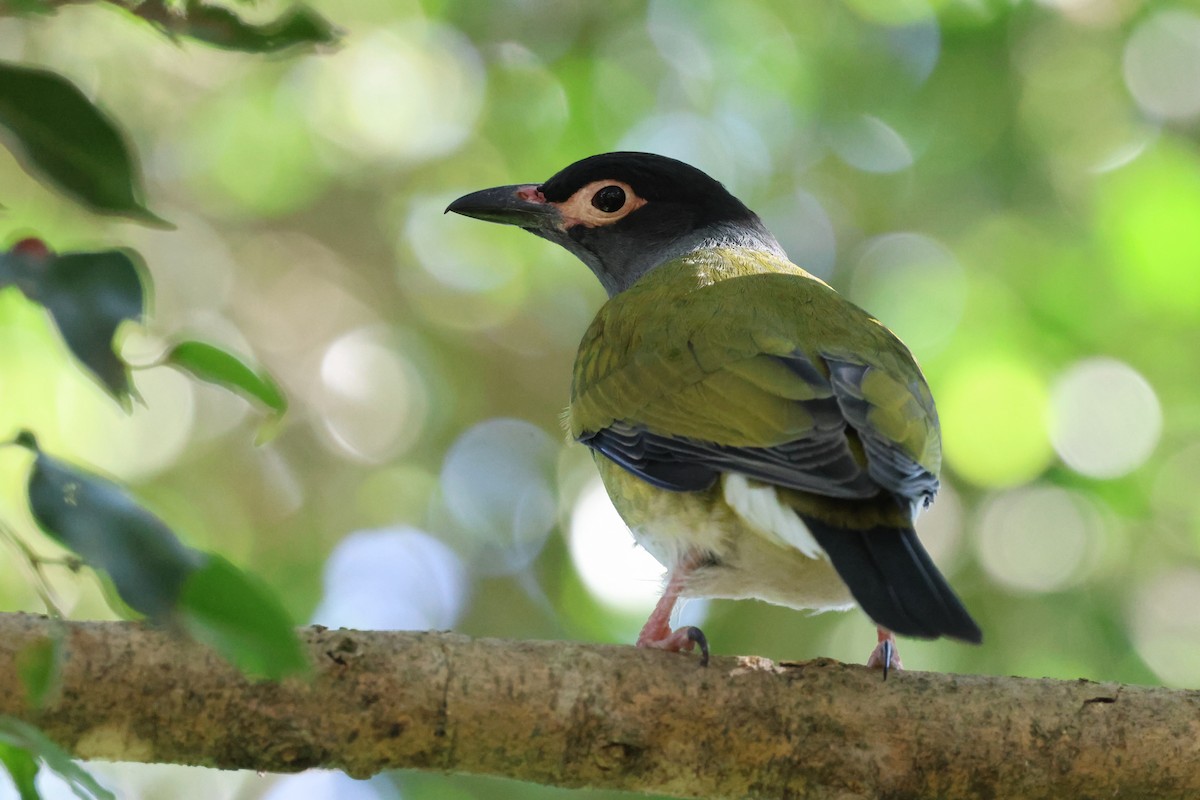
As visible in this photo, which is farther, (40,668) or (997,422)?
(997,422)

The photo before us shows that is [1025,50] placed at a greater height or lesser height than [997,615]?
greater

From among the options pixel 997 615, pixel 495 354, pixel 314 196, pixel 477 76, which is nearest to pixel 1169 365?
pixel 997 615

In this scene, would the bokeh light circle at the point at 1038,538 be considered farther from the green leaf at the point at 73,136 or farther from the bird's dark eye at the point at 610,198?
the green leaf at the point at 73,136

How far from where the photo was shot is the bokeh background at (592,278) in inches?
261

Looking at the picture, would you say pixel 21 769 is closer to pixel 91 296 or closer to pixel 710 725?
pixel 91 296

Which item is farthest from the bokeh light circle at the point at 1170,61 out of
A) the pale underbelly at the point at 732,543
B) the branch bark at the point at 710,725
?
the branch bark at the point at 710,725

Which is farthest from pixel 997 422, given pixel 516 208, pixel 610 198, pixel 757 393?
pixel 757 393

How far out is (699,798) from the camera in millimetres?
3047

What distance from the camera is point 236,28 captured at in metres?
1.80

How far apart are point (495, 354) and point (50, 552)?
298cm

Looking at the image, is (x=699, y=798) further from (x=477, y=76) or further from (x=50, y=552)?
(x=477, y=76)

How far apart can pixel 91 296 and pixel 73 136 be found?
226 millimetres

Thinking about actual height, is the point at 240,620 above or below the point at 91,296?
below

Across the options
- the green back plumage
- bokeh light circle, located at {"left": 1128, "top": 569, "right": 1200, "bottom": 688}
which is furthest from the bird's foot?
bokeh light circle, located at {"left": 1128, "top": 569, "right": 1200, "bottom": 688}
